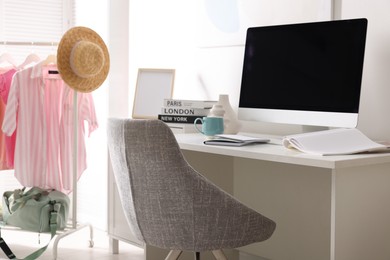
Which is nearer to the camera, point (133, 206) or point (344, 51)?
point (133, 206)

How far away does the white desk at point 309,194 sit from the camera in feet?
7.25

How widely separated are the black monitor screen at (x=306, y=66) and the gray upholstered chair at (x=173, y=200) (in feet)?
1.92

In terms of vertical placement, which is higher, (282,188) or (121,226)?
(282,188)

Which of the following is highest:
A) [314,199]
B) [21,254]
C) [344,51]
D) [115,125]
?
[344,51]

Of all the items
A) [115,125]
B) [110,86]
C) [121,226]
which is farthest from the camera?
[110,86]

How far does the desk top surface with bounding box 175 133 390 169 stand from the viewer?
2.14 meters

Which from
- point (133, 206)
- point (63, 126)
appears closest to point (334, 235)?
point (133, 206)

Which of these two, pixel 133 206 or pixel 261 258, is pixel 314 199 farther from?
pixel 133 206


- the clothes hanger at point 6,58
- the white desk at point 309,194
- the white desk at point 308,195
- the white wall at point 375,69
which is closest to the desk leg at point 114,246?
the white desk at point 308,195

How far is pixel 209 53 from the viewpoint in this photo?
351 centimetres

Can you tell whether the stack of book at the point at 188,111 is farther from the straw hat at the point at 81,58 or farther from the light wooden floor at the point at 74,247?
the light wooden floor at the point at 74,247

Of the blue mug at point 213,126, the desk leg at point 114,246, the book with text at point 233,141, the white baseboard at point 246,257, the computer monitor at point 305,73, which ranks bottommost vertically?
the desk leg at point 114,246

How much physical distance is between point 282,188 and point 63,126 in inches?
62.6

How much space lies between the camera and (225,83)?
3.39 meters
